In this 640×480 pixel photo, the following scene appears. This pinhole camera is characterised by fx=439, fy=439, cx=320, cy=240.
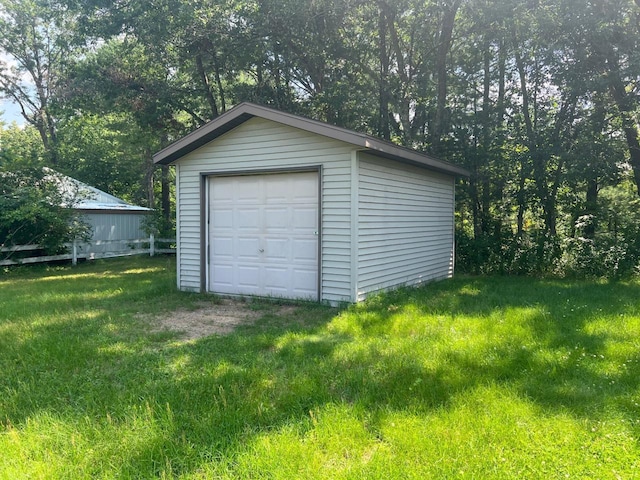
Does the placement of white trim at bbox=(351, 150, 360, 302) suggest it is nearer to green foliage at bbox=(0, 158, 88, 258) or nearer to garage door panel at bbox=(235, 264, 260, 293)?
garage door panel at bbox=(235, 264, 260, 293)

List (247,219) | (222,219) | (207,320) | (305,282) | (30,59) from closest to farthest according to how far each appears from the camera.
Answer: (207,320) → (305,282) → (247,219) → (222,219) → (30,59)

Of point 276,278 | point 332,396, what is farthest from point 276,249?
point 332,396

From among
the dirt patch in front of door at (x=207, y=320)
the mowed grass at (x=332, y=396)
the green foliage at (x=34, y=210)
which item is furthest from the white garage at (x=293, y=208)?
the green foliage at (x=34, y=210)

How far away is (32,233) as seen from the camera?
1235 cm

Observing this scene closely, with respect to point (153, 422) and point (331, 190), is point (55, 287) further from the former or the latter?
point (153, 422)

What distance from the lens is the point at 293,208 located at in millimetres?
7414

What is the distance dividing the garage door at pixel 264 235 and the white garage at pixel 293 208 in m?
0.02

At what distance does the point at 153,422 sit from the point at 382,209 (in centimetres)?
535

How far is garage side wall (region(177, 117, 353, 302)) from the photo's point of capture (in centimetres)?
686

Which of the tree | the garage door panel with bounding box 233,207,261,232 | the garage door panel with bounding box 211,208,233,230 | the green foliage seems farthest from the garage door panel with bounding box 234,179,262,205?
the tree

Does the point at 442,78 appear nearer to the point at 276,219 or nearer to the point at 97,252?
the point at 276,219

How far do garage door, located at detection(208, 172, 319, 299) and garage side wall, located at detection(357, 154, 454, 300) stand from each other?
2.74 ft

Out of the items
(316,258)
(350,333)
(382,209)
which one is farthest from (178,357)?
(382,209)

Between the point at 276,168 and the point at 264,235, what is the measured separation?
1190mm
